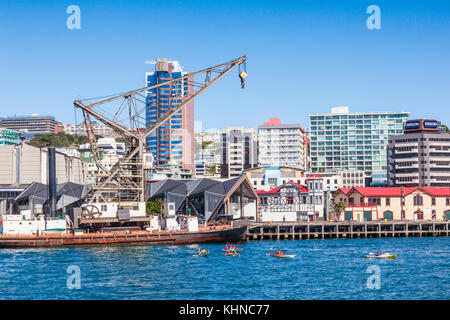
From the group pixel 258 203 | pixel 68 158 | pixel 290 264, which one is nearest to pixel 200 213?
pixel 258 203

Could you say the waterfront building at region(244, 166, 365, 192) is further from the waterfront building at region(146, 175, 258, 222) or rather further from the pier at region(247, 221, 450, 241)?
the pier at region(247, 221, 450, 241)

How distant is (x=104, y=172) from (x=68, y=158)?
55883 millimetres

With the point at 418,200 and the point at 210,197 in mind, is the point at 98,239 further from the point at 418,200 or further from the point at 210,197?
the point at 418,200

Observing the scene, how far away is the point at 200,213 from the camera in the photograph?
316ft

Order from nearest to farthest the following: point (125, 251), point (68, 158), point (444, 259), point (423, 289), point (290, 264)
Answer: point (423, 289) < point (290, 264) < point (444, 259) < point (125, 251) < point (68, 158)

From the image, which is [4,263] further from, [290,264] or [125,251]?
[290,264]

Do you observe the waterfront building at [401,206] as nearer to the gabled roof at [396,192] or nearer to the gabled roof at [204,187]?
the gabled roof at [396,192]

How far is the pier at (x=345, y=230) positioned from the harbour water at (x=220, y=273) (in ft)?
56.7

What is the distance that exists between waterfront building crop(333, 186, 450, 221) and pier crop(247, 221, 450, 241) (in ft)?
38.5

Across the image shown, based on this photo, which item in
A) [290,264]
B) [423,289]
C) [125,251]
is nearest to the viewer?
[423,289]

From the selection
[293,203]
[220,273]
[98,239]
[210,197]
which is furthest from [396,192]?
[220,273]

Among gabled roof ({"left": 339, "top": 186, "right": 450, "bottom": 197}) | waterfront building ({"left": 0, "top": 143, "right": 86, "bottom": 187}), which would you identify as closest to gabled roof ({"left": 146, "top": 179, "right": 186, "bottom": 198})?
waterfront building ({"left": 0, "top": 143, "right": 86, "bottom": 187})

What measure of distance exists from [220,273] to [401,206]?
6863cm
